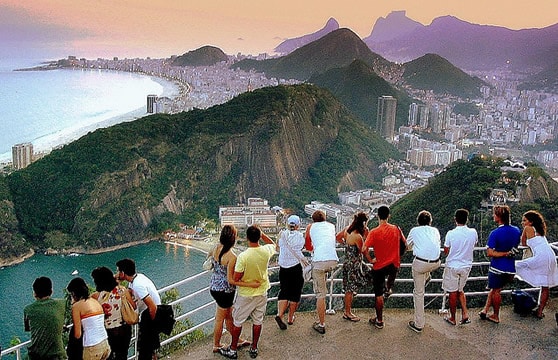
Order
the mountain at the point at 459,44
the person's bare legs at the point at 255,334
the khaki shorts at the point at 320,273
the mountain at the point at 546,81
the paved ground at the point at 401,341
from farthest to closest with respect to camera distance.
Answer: the mountain at the point at 459,44 < the mountain at the point at 546,81 < the khaki shorts at the point at 320,273 < the paved ground at the point at 401,341 < the person's bare legs at the point at 255,334

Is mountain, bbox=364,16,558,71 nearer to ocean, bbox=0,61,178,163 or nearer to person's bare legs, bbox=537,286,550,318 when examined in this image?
ocean, bbox=0,61,178,163

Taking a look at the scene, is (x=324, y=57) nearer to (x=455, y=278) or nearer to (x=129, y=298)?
(x=455, y=278)

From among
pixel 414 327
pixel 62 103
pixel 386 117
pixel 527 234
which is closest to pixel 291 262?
pixel 414 327

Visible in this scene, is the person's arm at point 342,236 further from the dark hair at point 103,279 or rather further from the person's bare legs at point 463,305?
the dark hair at point 103,279

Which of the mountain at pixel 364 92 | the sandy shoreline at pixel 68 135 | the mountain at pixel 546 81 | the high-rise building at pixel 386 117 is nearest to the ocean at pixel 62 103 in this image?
the sandy shoreline at pixel 68 135

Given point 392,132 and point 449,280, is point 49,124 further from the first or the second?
point 449,280

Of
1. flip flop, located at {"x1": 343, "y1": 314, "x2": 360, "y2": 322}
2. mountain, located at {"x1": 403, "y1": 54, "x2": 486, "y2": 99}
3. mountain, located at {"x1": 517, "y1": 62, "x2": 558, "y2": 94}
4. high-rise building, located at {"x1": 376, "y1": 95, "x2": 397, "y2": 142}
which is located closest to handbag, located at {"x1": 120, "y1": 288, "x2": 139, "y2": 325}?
flip flop, located at {"x1": 343, "y1": 314, "x2": 360, "y2": 322}
